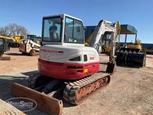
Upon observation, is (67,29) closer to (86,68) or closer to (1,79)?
(86,68)

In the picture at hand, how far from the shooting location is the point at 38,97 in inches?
161

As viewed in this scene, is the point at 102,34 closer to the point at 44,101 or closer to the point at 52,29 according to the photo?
the point at 52,29

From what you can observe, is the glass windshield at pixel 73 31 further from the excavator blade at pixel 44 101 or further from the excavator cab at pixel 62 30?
the excavator blade at pixel 44 101

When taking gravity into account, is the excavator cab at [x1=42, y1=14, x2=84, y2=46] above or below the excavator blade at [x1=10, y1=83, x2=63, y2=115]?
above

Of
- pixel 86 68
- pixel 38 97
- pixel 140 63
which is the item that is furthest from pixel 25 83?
pixel 140 63

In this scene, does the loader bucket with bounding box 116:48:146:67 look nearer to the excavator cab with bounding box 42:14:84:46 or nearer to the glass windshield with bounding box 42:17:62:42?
the excavator cab with bounding box 42:14:84:46

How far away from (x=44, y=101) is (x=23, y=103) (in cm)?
87

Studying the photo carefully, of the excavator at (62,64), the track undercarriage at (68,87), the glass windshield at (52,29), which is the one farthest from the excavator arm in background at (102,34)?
the glass windshield at (52,29)

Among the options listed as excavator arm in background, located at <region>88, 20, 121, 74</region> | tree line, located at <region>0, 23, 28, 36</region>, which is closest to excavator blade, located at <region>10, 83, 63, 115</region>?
excavator arm in background, located at <region>88, 20, 121, 74</region>

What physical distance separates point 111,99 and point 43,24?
344cm

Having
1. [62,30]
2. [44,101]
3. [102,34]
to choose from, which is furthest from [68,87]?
[102,34]

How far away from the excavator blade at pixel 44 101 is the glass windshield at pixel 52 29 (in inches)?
69.5

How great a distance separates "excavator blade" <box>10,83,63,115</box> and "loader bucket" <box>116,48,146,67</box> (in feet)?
32.2

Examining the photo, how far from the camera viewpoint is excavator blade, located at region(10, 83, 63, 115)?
3.65 meters
